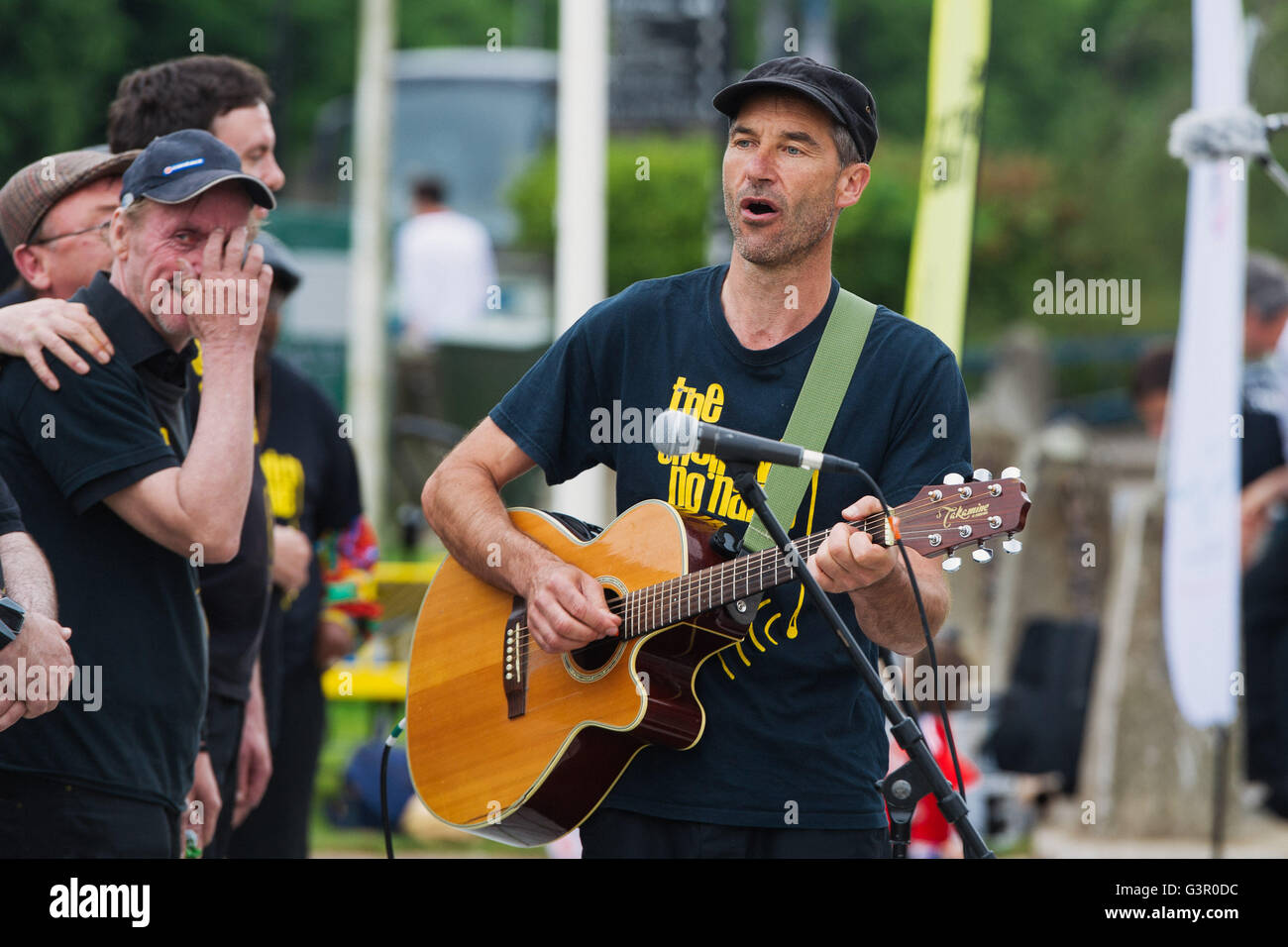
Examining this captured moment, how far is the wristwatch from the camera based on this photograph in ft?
10.1

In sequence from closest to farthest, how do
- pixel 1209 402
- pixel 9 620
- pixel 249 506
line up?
1. pixel 9 620
2. pixel 249 506
3. pixel 1209 402

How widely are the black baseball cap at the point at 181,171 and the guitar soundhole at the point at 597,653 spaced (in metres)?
1.08

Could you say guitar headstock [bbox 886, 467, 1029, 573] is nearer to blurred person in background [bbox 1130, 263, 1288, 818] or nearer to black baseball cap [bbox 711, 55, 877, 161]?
black baseball cap [bbox 711, 55, 877, 161]

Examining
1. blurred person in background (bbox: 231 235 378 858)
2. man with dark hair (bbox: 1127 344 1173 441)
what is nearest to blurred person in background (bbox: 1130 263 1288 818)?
man with dark hair (bbox: 1127 344 1173 441)

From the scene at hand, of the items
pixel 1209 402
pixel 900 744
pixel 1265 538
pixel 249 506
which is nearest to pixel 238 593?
pixel 249 506

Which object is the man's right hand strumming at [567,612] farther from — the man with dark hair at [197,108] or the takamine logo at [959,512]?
the man with dark hair at [197,108]

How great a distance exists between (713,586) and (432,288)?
11736mm

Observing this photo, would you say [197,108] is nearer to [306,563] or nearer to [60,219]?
[60,219]

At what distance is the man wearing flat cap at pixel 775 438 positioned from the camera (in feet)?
11.0

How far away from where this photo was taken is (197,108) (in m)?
4.32

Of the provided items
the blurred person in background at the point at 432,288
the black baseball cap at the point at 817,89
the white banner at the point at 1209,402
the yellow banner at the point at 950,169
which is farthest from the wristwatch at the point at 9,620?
the blurred person in background at the point at 432,288
